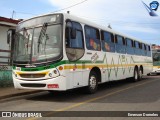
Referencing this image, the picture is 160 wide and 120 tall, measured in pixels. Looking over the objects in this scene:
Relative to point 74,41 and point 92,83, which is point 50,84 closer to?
point 74,41

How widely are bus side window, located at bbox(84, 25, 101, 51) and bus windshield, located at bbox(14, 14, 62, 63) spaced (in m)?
2.09

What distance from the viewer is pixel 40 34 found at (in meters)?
10.9

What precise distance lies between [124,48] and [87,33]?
550 cm

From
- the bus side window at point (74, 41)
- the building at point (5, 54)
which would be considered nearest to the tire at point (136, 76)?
the building at point (5, 54)

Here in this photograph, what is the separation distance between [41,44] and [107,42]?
16.0 feet

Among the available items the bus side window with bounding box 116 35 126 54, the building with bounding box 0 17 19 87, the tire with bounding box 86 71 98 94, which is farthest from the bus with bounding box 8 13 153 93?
the building with bounding box 0 17 19 87

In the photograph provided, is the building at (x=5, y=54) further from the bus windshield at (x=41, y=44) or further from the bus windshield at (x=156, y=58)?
the bus windshield at (x=156, y=58)

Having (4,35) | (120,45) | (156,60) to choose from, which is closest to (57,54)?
(120,45)

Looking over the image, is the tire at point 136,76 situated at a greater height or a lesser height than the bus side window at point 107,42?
lesser

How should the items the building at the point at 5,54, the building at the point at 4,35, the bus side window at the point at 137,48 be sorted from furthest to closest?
the bus side window at the point at 137,48
the building at the point at 4,35
the building at the point at 5,54

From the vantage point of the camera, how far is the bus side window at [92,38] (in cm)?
1259

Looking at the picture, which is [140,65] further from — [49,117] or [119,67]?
[49,117]

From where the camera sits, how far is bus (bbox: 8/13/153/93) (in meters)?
10.5

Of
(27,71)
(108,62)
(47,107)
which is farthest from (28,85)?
(108,62)
